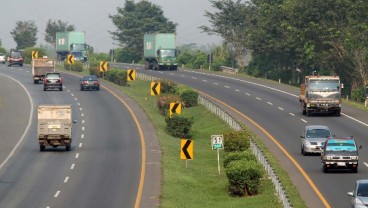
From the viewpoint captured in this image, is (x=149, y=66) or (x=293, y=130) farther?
(x=149, y=66)

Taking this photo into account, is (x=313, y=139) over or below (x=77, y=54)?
over

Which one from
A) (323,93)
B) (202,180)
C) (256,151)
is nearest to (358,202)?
(202,180)

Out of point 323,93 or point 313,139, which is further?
point 323,93

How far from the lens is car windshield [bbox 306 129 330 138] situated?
180 feet

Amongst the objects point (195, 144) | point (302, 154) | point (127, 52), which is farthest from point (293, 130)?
point (127, 52)

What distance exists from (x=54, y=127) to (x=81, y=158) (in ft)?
10.4

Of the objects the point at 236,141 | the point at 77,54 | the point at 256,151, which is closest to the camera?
the point at 256,151

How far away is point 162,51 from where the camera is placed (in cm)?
13312

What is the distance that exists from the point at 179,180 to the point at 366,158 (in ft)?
37.3

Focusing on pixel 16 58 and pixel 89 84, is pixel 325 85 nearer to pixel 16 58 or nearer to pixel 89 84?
pixel 89 84

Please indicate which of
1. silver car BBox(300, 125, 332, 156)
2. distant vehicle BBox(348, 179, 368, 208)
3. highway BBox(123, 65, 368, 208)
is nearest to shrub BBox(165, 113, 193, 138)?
highway BBox(123, 65, 368, 208)

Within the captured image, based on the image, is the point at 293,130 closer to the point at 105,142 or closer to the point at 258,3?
the point at 105,142

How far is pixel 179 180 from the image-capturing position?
46.6 meters

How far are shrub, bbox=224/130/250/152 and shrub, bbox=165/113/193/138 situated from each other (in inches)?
537
